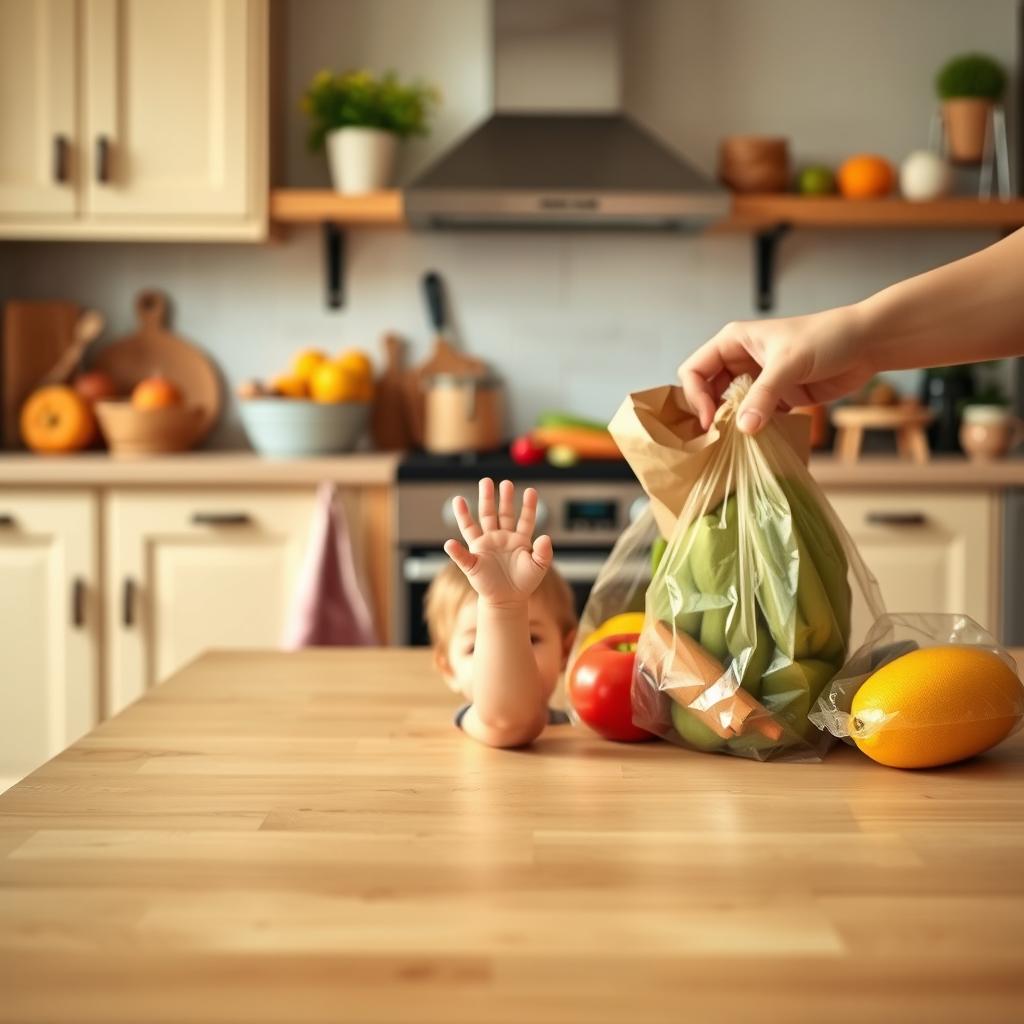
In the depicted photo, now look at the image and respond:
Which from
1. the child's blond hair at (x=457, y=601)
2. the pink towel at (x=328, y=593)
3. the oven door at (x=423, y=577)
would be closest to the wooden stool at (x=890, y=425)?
the oven door at (x=423, y=577)

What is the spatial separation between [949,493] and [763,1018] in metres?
2.41

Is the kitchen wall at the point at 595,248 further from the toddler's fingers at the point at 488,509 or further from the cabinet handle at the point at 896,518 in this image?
the toddler's fingers at the point at 488,509

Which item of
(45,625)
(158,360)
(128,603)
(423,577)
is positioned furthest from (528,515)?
(158,360)

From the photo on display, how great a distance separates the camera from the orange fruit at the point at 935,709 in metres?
0.88

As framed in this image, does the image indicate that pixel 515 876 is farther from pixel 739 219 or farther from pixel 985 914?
pixel 739 219

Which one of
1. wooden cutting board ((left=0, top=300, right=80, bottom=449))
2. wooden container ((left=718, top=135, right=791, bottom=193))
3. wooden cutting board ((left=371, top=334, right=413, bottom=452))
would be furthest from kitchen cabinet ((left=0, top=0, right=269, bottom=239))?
wooden container ((left=718, top=135, right=791, bottom=193))

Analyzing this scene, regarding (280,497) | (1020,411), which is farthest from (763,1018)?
(1020,411)

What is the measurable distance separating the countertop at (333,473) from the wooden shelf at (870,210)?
650mm

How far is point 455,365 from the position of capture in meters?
3.38

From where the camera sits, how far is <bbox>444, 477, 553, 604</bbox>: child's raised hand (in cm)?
92

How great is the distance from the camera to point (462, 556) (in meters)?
0.90

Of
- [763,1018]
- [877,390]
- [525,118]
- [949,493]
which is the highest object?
[525,118]

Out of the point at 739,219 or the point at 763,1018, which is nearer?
the point at 763,1018

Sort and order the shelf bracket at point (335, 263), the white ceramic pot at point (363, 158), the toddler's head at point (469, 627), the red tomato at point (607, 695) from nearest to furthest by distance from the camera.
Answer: the red tomato at point (607, 695), the toddler's head at point (469, 627), the white ceramic pot at point (363, 158), the shelf bracket at point (335, 263)
